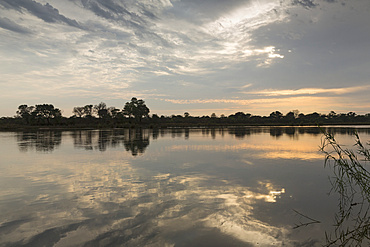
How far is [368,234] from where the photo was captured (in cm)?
594

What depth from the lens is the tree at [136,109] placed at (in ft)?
408

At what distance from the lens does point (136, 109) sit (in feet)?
410

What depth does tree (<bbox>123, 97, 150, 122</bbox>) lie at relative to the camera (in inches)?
4901

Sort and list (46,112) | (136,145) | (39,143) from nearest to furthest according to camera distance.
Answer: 1. (136,145)
2. (39,143)
3. (46,112)

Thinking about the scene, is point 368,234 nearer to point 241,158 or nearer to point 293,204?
point 293,204

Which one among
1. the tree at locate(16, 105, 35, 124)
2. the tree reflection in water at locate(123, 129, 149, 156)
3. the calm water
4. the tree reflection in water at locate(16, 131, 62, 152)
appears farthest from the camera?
the tree at locate(16, 105, 35, 124)

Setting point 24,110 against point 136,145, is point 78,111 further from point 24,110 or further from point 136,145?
point 136,145

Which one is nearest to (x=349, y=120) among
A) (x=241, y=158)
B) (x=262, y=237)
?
(x=241, y=158)

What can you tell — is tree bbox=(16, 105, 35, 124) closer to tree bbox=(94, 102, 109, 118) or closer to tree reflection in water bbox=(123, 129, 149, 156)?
tree bbox=(94, 102, 109, 118)

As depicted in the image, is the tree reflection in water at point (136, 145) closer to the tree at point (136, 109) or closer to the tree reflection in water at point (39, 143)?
the tree reflection in water at point (39, 143)

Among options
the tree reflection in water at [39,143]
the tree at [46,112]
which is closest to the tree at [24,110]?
the tree at [46,112]

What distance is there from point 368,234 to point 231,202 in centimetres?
394

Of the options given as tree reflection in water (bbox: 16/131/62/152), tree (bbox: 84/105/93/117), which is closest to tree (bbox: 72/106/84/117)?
tree (bbox: 84/105/93/117)

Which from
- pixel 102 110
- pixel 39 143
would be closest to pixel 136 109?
pixel 102 110
